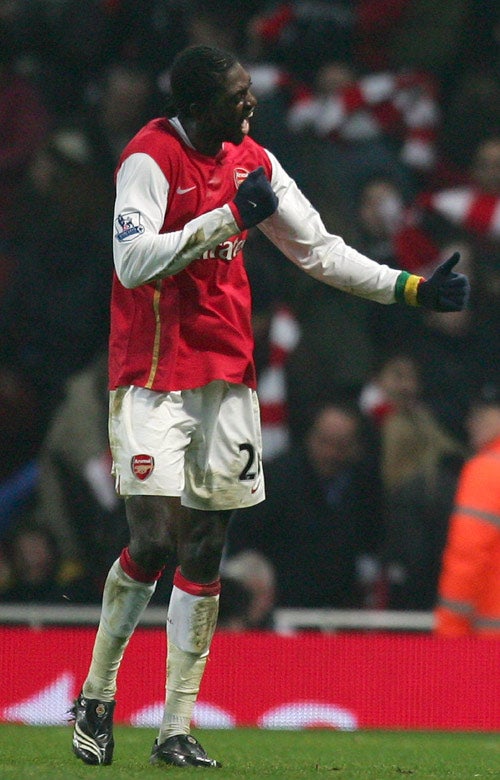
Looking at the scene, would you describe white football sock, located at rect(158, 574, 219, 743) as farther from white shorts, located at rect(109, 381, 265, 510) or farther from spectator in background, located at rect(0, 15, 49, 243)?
spectator in background, located at rect(0, 15, 49, 243)

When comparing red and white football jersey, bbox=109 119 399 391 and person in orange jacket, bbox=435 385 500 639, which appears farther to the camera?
person in orange jacket, bbox=435 385 500 639

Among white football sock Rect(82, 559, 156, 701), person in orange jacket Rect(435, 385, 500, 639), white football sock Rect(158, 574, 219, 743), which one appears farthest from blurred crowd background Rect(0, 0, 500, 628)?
white football sock Rect(82, 559, 156, 701)

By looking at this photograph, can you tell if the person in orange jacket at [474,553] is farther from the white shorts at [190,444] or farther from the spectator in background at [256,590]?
the white shorts at [190,444]

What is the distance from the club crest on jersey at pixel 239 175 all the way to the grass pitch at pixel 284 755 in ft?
5.89

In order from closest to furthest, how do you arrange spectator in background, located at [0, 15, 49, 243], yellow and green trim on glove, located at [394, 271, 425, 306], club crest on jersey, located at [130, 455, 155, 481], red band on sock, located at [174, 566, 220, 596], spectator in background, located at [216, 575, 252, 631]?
club crest on jersey, located at [130, 455, 155, 481], red band on sock, located at [174, 566, 220, 596], yellow and green trim on glove, located at [394, 271, 425, 306], spectator in background, located at [216, 575, 252, 631], spectator in background, located at [0, 15, 49, 243]

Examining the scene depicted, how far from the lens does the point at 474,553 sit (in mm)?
6719

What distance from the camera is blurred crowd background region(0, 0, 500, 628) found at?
8344 millimetres

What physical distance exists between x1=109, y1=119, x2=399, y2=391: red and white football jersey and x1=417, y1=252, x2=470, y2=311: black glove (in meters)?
0.16

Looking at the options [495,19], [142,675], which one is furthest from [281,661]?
[495,19]

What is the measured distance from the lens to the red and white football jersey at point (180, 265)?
14.5 ft

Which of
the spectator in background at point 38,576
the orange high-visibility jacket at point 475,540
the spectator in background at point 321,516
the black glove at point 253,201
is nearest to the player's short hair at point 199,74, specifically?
the black glove at point 253,201

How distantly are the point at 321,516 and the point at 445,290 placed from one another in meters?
3.61

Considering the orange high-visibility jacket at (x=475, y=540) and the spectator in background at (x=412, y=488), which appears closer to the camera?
the orange high-visibility jacket at (x=475, y=540)

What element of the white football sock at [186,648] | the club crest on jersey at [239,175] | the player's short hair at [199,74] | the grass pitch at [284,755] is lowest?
the grass pitch at [284,755]
